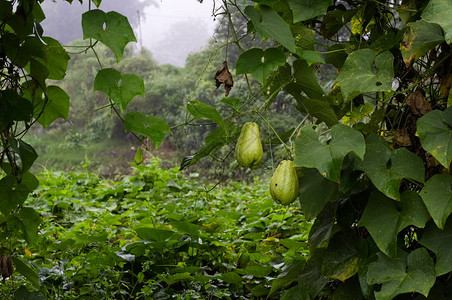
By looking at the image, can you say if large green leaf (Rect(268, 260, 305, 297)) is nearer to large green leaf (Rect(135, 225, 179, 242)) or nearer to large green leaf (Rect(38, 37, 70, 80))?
large green leaf (Rect(135, 225, 179, 242))

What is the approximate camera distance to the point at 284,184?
30.9 inches

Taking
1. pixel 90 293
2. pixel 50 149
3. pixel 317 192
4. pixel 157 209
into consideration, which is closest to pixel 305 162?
pixel 317 192

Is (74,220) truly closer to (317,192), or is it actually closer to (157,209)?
(157,209)

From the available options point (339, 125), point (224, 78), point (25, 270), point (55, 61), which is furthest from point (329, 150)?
point (25, 270)

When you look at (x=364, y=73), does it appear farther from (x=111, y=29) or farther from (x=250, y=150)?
(x=111, y=29)

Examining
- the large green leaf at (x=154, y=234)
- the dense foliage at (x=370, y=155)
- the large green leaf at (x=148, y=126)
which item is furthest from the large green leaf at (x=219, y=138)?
the large green leaf at (x=154, y=234)

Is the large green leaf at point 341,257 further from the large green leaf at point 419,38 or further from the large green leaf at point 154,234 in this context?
the large green leaf at point 154,234

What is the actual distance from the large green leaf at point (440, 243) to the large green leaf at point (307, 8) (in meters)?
0.36

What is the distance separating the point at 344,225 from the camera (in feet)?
3.01

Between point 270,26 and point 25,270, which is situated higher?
point 270,26

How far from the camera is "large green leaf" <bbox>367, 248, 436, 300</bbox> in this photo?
722 millimetres

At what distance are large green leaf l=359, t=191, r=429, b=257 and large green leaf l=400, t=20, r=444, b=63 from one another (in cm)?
20

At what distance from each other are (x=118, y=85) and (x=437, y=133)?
1.56 ft

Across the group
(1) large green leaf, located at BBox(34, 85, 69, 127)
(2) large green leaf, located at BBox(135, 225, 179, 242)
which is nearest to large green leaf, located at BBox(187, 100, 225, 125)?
(1) large green leaf, located at BBox(34, 85, 69, 127)
